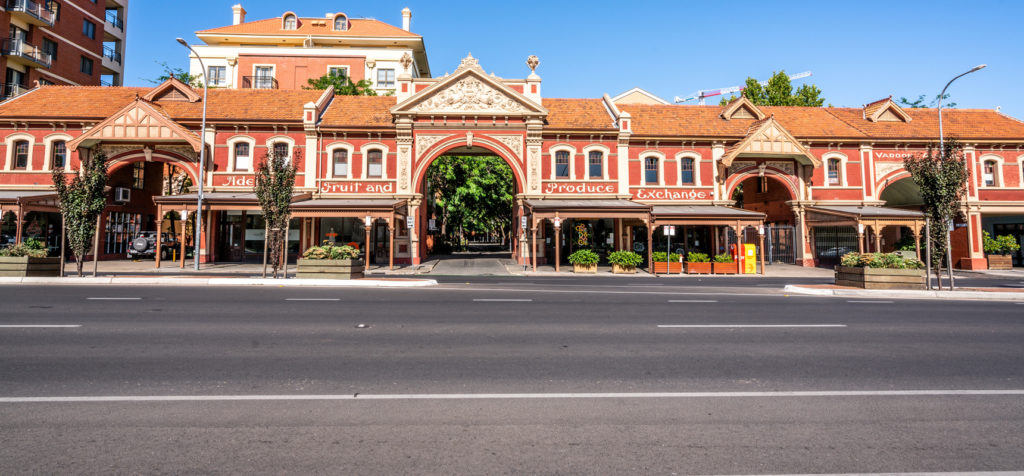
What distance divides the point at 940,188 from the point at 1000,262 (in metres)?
20.2

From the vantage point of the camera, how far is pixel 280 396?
4512 mm

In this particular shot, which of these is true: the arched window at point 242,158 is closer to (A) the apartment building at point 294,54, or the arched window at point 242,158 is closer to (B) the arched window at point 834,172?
(A) the apartment building at point 294,54

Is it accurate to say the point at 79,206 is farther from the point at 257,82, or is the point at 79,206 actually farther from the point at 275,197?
the point at 257,82

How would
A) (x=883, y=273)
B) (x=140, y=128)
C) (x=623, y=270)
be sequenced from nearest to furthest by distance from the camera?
(x=883, y=273) → (x=623, y=270) → (x=140, y=128)

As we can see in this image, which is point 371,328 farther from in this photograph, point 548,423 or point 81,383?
point 548,423

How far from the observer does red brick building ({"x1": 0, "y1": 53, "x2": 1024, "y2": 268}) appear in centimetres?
2625

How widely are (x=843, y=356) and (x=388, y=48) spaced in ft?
158

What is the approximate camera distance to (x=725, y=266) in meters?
24.6

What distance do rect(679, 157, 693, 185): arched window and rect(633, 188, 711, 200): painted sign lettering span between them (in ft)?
2.06

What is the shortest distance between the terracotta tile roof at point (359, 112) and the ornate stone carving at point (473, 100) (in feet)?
9.84

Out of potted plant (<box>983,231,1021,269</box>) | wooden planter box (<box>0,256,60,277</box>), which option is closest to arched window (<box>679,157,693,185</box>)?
potted plant (<box>983,231,1021,269</box>)

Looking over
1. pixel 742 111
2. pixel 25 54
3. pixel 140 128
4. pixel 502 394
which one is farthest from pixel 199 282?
pixel 25 54

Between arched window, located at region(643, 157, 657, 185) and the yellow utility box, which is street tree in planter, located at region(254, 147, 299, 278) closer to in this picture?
arched window, located at region(643, 157, 657, 185)

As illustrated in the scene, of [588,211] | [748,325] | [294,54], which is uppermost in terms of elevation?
[294,54]
